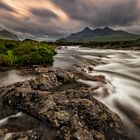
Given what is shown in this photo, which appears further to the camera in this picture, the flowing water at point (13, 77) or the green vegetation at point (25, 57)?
the green vegetation at point (25, 57)

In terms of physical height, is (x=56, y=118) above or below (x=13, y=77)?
above

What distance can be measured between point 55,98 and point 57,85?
4.04m

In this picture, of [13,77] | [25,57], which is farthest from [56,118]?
[25,57]

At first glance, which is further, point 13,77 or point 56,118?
point 13,77

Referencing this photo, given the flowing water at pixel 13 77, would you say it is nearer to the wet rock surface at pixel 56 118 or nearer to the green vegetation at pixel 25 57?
the green vegetation at pixel 25 57

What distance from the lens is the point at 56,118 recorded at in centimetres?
902

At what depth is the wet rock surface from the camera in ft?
27.4

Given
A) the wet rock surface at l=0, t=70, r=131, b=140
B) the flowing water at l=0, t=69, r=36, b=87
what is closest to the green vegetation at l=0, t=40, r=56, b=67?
the flowing water at l=0, t=69, r=36, b=87

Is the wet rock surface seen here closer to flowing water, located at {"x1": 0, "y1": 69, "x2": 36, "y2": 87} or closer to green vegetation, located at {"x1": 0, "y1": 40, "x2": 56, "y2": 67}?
flowing water, located at {"x1": 0, "y1": 69, "x2": 36, "y2": 87}

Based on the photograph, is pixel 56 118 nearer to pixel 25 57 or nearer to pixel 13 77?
pixel 13 77

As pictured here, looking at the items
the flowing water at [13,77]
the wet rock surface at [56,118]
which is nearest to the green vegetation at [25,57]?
the flowing water at [13,77]

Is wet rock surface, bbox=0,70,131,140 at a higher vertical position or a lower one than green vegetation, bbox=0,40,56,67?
higher

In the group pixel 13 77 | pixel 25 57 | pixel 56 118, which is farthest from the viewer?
pixel 25 57

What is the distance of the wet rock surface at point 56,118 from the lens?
27.4ft
